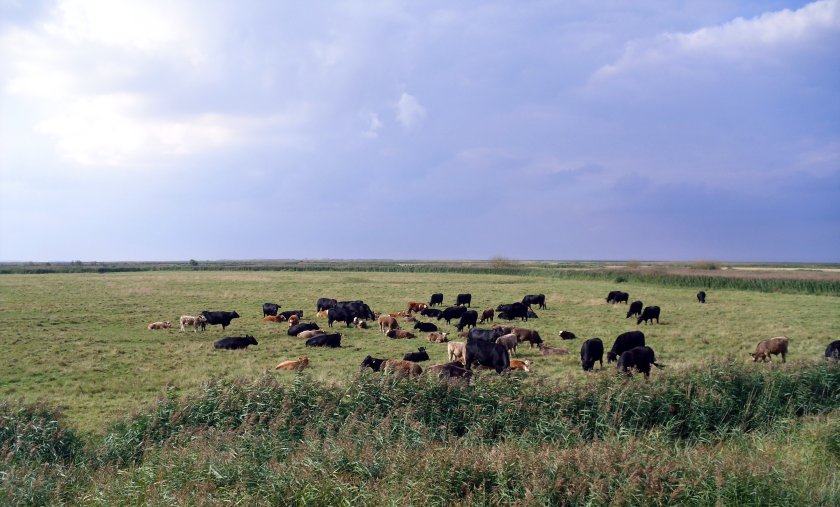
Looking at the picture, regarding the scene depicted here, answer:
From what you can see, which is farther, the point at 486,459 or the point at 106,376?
the point at 106,376

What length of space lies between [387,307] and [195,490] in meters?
28.2

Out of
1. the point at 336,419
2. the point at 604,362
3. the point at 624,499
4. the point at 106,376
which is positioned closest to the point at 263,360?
the point at 106,376

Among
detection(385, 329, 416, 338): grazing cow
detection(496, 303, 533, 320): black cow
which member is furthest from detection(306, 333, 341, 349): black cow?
detection(496, 303, 533, 320): black cow

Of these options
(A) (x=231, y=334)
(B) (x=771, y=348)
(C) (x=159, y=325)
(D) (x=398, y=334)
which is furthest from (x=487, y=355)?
(C) (x=159, y=325)

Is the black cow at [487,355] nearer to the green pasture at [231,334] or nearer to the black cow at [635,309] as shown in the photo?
the green pasture at [231,334]

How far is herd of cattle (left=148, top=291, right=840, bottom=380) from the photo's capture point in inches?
546

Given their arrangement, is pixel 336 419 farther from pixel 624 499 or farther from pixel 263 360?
pixel 263 360

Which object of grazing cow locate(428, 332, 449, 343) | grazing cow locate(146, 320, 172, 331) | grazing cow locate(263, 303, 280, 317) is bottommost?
grazing cow locate(428, 332, 449, 343)

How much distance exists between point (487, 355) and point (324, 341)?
23.3 ft

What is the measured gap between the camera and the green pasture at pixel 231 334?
43.0ft

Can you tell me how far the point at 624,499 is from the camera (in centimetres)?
545

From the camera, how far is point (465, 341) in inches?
827

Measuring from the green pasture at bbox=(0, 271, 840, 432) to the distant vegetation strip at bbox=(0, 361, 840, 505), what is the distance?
1.29 metres

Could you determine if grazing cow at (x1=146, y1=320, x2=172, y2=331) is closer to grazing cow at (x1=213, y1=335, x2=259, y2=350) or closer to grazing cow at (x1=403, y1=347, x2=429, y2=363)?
grazing cow at (x1=213, y1=335, x2=259, y2=350)
